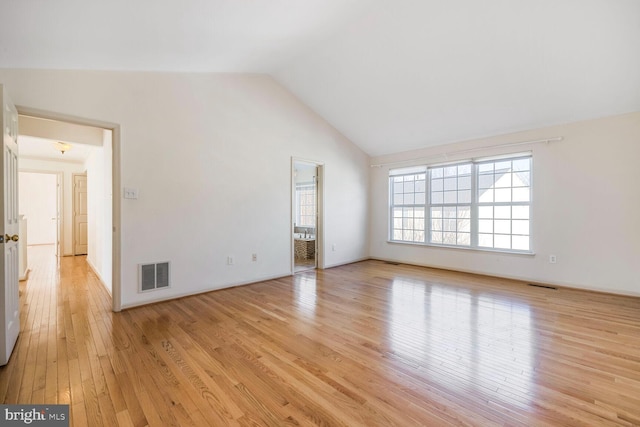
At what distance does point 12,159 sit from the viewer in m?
2.37

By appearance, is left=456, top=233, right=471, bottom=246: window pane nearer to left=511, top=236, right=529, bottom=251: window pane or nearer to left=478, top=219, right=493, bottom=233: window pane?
left=478, top=219, right=493, bottom=233: window pane

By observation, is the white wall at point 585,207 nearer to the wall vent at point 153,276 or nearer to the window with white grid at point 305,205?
the window with white grid at point 305,205

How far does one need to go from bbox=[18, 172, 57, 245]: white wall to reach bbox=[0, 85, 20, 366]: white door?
8342mm

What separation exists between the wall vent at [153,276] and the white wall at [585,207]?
16.8 ft

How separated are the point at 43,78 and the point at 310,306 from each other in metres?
3.57

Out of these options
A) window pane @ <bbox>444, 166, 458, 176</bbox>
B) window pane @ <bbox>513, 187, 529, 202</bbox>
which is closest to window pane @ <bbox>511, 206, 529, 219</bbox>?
window pane @ <bbox>513, 187, 529, 202</bbox>

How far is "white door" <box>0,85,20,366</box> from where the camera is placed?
2.09m

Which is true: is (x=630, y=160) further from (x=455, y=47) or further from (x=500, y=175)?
(x=455, y=47)

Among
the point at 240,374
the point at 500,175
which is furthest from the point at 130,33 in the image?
the point at 500,175

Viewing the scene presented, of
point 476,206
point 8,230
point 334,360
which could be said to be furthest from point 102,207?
point 476,206

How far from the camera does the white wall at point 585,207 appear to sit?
12.4 feet

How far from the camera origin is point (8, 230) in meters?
2.19

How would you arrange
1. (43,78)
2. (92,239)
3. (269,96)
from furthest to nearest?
(92,239) → (269,96) → (43,78)

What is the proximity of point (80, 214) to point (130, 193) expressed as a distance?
5.64 metres
